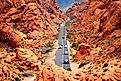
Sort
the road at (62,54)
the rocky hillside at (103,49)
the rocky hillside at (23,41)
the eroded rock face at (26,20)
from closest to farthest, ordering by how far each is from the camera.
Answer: the rocky hillside at (103,49), the rocky hillside at (23,41), the road at (62,54), the eroded rock face at (26,20)

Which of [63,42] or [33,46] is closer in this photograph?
[33,46]

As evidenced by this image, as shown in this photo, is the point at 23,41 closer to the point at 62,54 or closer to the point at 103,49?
the point at 62,54

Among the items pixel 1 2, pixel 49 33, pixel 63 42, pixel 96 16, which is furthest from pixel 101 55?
pixel 1 2

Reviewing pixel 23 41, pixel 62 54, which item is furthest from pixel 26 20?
pixel 62 54

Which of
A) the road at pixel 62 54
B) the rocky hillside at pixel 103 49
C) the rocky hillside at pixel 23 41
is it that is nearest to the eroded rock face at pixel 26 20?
the rocky hillside at pixel 23 41

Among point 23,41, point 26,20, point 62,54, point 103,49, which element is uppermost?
point 26,20

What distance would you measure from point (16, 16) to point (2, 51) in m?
50.3

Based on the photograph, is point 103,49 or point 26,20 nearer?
point 103,49

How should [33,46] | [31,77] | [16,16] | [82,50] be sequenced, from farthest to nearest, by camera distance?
[16,16], [33,46], [82,50], [31,77]

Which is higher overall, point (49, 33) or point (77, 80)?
point (49, 33)

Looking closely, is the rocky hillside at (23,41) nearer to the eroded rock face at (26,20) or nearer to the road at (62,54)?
the eroded rock face at (26,20)

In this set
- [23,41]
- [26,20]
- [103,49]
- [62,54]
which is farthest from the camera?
[26,20]

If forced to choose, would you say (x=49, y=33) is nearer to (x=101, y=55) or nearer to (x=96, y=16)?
(x=96, y=16)

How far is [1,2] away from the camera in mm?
149375
